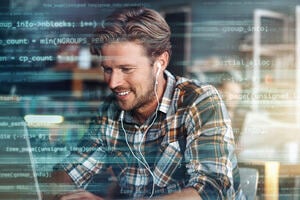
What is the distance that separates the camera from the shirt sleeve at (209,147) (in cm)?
289

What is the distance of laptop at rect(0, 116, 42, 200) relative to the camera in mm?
3054

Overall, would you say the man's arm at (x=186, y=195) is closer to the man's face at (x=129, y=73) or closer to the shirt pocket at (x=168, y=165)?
the shirt pocket at (x=168, y=165)

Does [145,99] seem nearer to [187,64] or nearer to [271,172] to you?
[187,64]

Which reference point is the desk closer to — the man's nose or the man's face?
the man's face

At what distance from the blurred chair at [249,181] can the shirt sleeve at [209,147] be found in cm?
9

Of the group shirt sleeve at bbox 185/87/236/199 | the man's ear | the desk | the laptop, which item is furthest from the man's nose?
the desk

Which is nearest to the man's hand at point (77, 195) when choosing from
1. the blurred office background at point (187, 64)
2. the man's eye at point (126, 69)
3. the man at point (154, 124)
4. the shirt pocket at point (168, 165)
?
the man at point (154, 124)

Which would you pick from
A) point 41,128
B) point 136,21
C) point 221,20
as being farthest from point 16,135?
point 221,20

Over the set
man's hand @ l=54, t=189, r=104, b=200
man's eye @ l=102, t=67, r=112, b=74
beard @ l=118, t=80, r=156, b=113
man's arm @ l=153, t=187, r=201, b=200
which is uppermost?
man's eye @ l=102, t=67, r=112, b=74

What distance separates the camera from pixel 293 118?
3.00 meters

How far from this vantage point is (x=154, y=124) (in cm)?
299

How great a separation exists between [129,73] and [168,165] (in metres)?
0.37

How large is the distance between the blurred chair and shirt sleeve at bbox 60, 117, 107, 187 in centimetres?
53

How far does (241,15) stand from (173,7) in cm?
25
